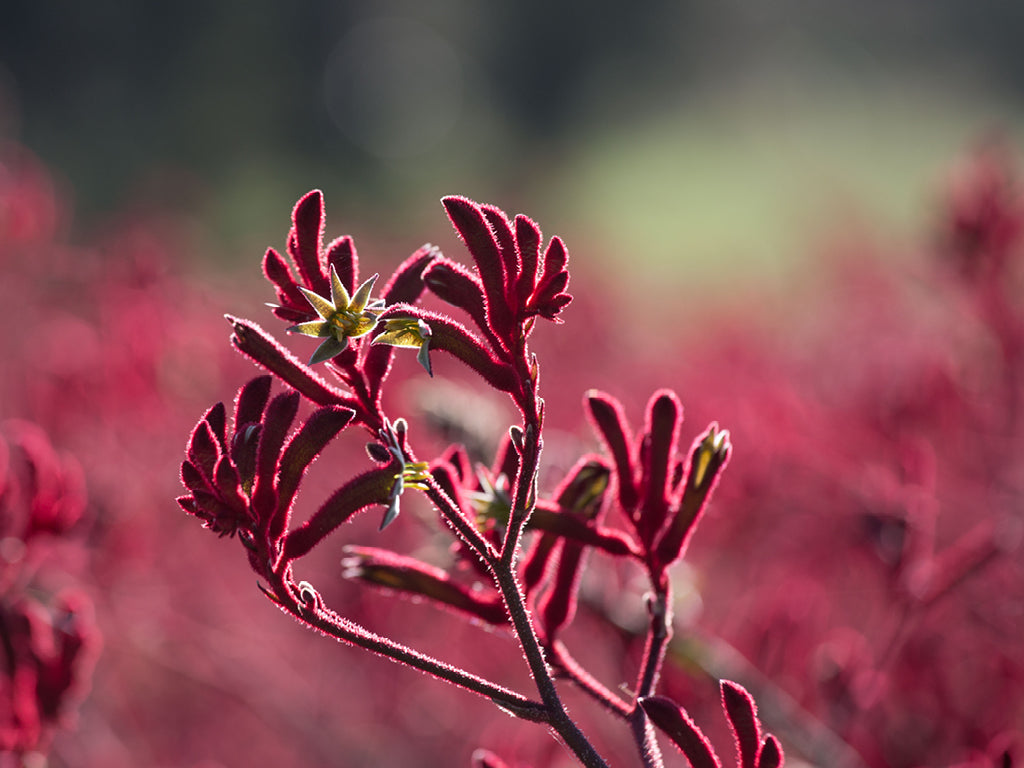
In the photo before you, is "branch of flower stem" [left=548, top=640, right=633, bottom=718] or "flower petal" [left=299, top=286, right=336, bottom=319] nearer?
"flower petal" [left=299, top=286, right=336, bottom=319]

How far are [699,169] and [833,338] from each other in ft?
51.8

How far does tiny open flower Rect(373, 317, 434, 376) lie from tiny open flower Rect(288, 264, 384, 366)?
14mm

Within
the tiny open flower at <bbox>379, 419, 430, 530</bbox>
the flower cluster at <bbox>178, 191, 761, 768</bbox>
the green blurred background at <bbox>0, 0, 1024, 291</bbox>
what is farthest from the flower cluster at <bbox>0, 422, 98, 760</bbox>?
the green blurred background at <bbox>0, 0, 1024, 291</bbox>

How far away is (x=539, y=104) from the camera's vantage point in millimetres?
23391

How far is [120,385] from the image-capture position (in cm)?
315

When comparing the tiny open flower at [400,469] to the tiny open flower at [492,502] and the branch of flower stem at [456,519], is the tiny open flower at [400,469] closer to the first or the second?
the branch of flower stem at [456,519]

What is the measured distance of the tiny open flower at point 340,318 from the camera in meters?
0.84

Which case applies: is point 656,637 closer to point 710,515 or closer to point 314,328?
point 314,328

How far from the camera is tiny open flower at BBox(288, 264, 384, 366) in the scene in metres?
0.84

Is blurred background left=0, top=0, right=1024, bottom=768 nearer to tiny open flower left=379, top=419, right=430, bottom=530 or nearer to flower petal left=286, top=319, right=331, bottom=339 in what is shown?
tiny open flower left=379, top=419, right=430, bottom=530

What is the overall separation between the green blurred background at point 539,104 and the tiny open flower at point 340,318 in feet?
46.0

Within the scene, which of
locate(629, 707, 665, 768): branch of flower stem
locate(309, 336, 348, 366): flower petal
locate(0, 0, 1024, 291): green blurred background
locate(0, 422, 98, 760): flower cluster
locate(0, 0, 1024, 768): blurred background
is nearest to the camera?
locate(309, 336, 348, 366): flower petal

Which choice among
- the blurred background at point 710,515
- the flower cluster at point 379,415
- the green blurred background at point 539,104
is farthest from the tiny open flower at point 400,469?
the green blurred background at point 539,104

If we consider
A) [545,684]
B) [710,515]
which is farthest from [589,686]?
[710,515]
